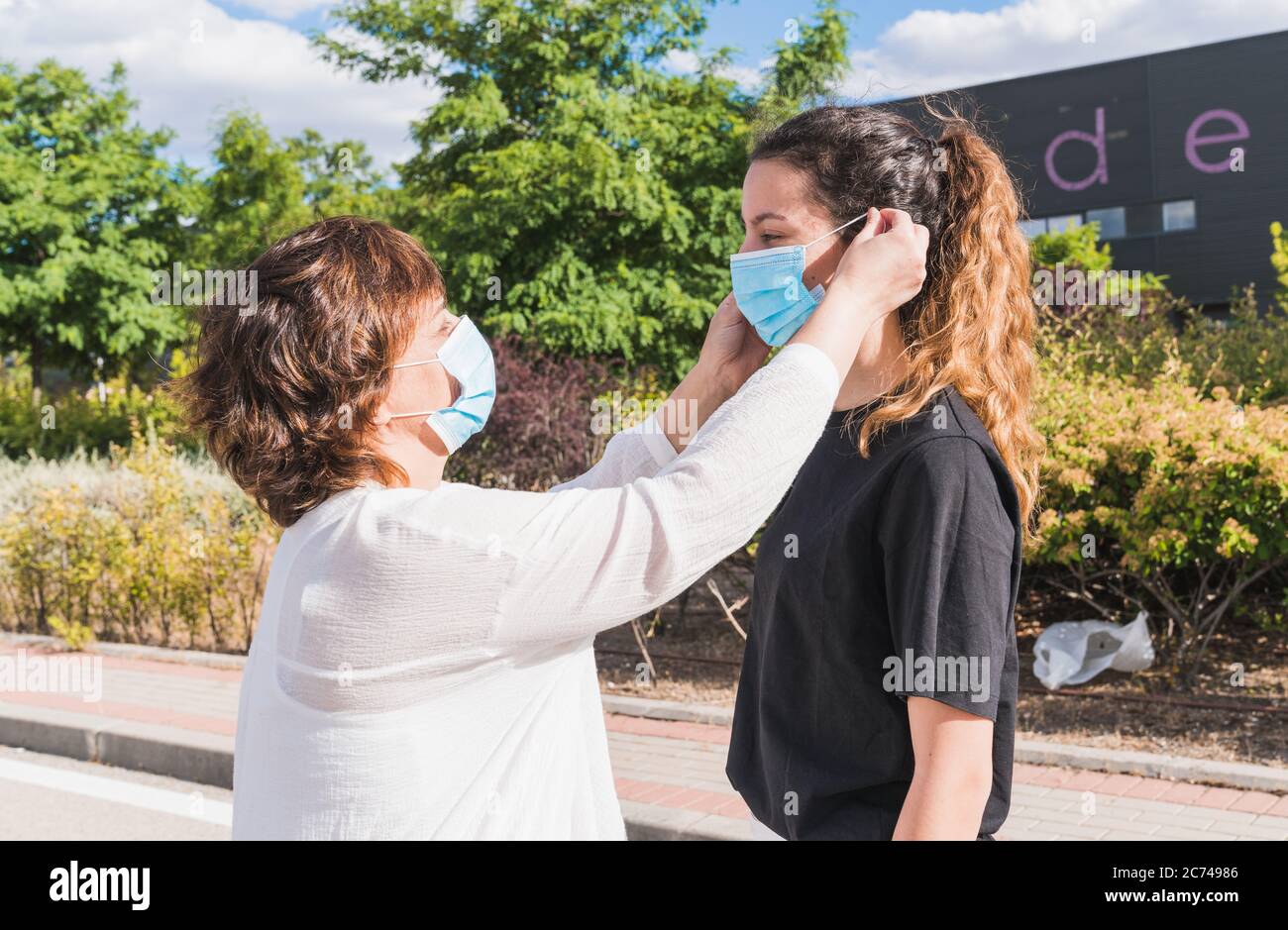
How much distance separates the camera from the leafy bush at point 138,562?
9.37 meters

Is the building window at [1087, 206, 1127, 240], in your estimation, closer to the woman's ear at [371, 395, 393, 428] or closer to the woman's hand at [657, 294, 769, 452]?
the woman's hand at [657, 294, 769, 452]

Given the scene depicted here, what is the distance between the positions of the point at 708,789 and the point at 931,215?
12.7 ft

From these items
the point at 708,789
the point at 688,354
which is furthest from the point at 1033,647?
the point at 688,354

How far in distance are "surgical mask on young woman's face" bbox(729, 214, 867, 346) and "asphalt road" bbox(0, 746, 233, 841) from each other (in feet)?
13.9

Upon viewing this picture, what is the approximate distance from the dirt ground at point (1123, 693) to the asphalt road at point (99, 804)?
257 centimetres

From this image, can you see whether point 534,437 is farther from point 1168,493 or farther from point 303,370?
point 303,370

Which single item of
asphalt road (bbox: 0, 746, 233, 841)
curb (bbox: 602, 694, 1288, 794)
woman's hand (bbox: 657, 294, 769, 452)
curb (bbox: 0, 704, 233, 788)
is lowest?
asphalt road (bbox: 0, 746, 233, 841)

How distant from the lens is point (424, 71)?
14594 millimetres

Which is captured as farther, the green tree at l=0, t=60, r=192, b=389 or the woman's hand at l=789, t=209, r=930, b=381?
the green tree at l=0, t=60, r=192, b=389

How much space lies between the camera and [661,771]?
577 centimetres

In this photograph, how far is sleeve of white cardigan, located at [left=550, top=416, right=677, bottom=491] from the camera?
82.5 inches

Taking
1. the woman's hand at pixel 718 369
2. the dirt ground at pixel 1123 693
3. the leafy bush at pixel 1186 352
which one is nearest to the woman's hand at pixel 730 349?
the woman's hand at pixel 718 369

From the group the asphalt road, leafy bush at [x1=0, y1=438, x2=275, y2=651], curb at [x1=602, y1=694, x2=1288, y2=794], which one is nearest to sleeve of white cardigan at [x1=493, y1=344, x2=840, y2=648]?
curb at [x1=602, y1=694, x2=1288, y2=794]

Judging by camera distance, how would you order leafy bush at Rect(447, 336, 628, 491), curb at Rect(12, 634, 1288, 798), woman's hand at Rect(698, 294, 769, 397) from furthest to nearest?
leafy bush at Rect(447, 336, 628, 491) → curb at Rect(12, 634, 1288, 798) → woman's hand at Rect(698, 294, 769, 397)
